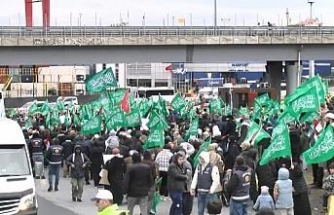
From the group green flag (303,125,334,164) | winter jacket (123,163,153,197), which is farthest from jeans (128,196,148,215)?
green flag (303,125,334,164)

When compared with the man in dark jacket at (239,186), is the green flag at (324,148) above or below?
above

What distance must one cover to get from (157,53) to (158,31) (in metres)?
1.59

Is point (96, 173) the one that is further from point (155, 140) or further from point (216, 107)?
point (216, 107)

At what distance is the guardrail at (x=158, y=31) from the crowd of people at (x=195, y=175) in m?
32.4

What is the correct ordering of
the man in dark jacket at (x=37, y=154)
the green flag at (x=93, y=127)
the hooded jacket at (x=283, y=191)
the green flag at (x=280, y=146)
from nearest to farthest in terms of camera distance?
the hooded jacket at (x=283, y=191)
the green flag at (x=280, y=146)
the man in dark jacket at (x=37, y=154)
the green flag at (x=93, y=127)

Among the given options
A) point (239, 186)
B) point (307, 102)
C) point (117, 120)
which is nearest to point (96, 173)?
point (117, 120)

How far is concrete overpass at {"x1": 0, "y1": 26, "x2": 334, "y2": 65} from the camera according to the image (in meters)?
53.8

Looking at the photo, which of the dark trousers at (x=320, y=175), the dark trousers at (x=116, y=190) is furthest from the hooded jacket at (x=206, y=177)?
the dark trousers at (x=320, y=175)

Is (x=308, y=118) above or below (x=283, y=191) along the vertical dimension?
above

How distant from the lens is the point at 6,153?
45.2 ft

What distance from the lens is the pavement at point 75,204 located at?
18.0m

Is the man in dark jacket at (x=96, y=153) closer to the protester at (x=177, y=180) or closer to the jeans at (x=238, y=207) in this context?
the protester at (x=177, y=180)

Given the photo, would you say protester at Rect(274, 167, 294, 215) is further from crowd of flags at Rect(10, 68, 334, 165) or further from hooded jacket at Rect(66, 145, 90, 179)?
hooded jacket at Rect(66, 145, 90, 179)

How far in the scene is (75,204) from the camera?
64.7ft
